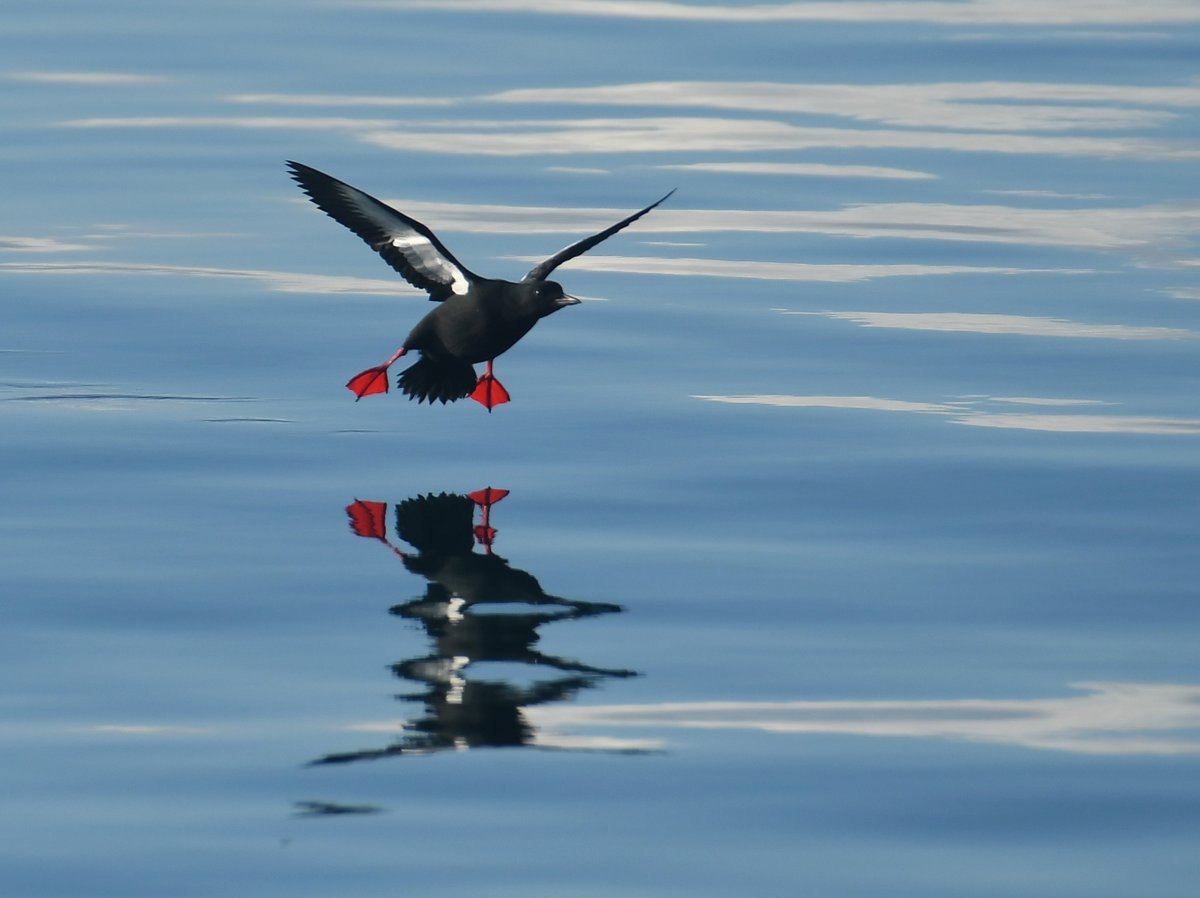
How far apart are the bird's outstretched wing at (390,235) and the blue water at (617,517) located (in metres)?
0.55

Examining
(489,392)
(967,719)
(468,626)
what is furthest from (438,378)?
(967,719)

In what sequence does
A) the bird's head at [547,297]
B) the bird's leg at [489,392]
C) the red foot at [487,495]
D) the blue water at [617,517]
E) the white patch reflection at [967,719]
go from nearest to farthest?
the blue water at [617,517] < the white patch reflection at [967,719] < the red foot at [487,495] < the bird's head at [547,297] < the bird's leg at [489,392]

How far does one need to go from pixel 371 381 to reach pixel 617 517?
6.05 ft

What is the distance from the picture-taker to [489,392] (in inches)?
368

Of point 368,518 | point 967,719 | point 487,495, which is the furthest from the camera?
point 487,495

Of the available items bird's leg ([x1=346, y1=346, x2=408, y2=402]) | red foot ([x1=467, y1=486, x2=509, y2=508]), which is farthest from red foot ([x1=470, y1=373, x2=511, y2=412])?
red foot ([x1=467, y1=486, x2=509, y2=508])

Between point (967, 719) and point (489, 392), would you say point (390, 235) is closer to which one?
point (489, 392)

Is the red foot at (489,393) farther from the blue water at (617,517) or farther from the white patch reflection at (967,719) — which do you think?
the white patch reflection at (967,719)

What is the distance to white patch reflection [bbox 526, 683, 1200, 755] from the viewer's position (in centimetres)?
582

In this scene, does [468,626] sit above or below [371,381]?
below

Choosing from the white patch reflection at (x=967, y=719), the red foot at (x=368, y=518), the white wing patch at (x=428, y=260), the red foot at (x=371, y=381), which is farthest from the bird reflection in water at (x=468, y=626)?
the white wing patch at (x=428, y=260)

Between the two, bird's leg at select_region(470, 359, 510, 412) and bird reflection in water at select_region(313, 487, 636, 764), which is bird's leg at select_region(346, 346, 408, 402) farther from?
bird reflection in water at select_region(313, 487, 636, 764)

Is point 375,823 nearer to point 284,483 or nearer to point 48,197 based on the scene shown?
point 284,483

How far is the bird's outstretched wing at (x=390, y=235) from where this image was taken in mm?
9406
